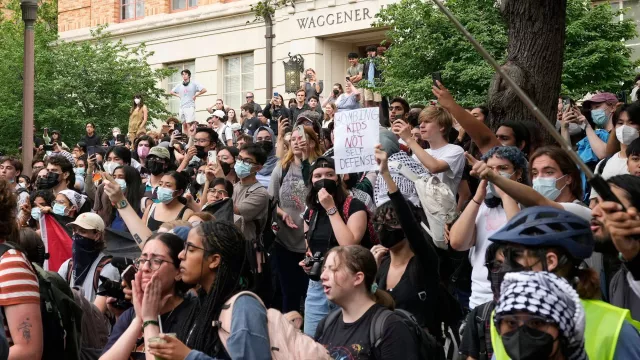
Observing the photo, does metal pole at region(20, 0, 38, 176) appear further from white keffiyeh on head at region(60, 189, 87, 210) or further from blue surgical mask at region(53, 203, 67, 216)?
blue surgical mask at region(53, 203, 67, 216)

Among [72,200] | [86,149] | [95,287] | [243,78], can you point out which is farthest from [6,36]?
[95,287]

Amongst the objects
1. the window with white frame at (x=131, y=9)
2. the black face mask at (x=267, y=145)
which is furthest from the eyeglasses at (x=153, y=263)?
the window with white frame at (x=131, y=9)

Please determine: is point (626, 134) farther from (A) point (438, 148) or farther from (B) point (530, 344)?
(B) point (530, 344)

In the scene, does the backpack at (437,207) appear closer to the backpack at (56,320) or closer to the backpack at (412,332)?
the backpack at (412,332)

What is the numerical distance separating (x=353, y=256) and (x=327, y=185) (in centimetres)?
235

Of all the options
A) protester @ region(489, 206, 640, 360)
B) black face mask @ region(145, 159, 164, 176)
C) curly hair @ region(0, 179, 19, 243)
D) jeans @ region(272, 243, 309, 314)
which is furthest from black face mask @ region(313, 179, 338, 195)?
protester @ region(489, 206, 640, 360)

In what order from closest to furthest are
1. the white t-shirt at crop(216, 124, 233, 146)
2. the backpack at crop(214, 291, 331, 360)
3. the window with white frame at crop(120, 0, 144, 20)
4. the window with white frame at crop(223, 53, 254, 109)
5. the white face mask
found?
1. the backpack at crop(214, 291, 331, 360)
2. the white face mask
3. the white t-shirt at crop(216, 124, 233, 146)
4. the window with white frame at crop(223, 53, 254, 109)
5. the window with white frame at crop(120, 0, 144, 20)

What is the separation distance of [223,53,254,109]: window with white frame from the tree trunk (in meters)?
21.8

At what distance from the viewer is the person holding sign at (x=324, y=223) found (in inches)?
298

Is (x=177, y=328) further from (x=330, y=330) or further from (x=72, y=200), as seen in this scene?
(x=72, y=200)

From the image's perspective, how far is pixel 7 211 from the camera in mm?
5043

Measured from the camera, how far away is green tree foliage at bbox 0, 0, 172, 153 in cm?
2678

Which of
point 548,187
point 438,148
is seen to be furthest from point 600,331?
point 438,148

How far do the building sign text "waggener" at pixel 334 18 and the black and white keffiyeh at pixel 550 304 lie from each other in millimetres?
23386
